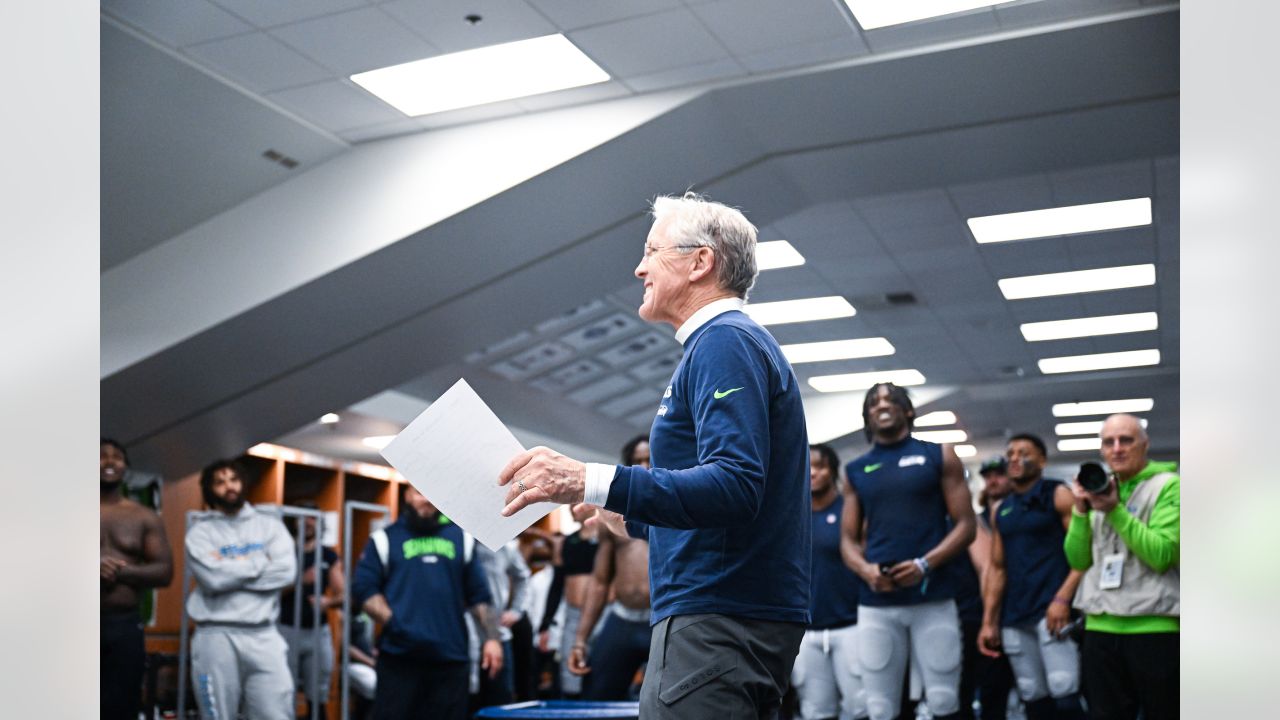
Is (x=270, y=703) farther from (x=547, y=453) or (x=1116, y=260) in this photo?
(x=1116, y=260)

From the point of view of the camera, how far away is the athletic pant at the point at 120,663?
592cm

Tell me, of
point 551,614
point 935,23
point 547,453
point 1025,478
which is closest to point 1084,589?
point 1025,478

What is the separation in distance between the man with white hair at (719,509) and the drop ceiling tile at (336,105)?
5.00m

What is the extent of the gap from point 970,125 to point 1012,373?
8316 mm

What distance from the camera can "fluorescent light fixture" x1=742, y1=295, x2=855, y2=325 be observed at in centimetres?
1135

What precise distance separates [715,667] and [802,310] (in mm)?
9727

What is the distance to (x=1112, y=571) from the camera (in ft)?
15.4

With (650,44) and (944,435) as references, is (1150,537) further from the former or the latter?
(944,435)

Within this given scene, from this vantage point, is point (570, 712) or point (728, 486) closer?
point (728, 486)

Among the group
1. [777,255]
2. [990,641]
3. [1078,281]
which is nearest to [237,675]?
[990,641]

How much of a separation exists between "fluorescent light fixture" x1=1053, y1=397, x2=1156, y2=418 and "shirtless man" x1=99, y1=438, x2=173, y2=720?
13.0 m

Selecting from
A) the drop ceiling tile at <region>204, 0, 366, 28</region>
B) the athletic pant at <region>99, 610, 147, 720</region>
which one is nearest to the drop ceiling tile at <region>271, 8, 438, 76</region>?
the drop ceiling tile at <region>204, 0, 366, 28</region>

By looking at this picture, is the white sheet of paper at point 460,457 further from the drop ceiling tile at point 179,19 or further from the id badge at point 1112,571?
the drop ceiling tile at point 179,19
